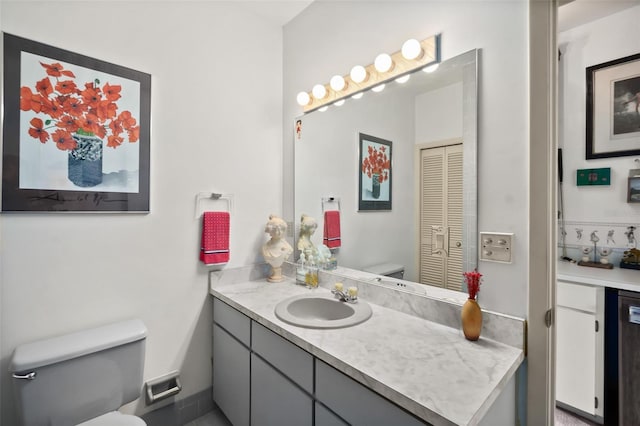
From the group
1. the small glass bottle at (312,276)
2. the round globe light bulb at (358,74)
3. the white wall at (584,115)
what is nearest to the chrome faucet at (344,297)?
the small glass bottle at (312,276)

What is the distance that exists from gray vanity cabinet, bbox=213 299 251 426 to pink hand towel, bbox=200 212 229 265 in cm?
28

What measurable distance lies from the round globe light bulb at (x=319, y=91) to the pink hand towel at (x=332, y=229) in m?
0.75

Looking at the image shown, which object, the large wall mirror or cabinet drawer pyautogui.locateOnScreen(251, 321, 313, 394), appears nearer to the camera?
cabinet drawer pyautogui.locateOnScreen(251, 321, 313, 394)

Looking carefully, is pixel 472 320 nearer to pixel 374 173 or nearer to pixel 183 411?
pixel 374 173

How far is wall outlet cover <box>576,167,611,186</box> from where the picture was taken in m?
1.95

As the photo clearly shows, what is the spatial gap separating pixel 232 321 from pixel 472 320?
1.22 metres

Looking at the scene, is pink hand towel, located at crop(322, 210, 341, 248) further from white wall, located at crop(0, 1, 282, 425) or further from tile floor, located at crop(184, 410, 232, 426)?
tile floor, located at crop(184, 410, 232, 426)

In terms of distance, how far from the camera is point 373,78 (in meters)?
1.55

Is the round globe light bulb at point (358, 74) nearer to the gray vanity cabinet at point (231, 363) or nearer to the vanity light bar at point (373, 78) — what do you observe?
the vanity light bar at point (373, 78)

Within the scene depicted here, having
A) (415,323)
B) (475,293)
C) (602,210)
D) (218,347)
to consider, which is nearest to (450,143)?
(475,293)

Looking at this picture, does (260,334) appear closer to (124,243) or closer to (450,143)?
(124,243)

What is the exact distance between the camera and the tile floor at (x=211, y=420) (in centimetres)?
171

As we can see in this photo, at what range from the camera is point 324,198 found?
73.9 inches

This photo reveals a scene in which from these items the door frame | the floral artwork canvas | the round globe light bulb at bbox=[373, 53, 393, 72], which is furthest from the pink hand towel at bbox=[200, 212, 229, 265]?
the door frame
